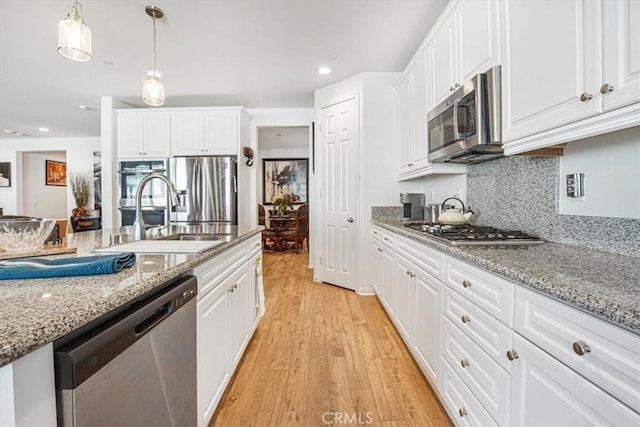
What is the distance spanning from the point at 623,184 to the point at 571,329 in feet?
2.53

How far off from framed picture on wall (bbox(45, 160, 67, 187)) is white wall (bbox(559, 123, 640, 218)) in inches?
421

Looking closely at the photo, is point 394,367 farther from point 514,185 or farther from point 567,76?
point 567,76

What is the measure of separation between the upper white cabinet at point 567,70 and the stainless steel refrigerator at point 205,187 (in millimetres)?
3444

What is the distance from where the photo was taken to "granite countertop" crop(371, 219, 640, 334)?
25.3 inches

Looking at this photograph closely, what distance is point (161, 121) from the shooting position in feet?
13.9

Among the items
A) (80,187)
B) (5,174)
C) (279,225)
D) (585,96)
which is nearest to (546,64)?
(585,96)

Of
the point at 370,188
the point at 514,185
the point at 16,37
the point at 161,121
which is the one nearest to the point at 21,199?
the point at 161,121

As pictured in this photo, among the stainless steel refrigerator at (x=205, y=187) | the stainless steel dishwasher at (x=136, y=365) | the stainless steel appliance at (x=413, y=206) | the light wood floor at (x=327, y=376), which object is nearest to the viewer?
the stainless steel dishwasher at (x=136, y=365)

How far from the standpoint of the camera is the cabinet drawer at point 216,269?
123 centimetres

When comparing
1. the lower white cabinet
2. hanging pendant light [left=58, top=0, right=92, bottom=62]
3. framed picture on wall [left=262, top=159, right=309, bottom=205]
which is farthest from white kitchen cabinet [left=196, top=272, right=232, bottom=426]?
framed picture on wall [left=262, top=159, right=309, bottom=205]

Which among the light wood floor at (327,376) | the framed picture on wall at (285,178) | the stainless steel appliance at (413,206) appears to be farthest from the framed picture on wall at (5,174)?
the stainless steel appliance at (413,206)

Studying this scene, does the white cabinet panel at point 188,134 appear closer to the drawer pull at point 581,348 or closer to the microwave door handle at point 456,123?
the microwave door handle at point 456,123

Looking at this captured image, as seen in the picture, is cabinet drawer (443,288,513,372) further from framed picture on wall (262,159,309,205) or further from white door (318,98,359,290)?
framed picture on wall (262,159,309,205)

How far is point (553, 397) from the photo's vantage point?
80cm
